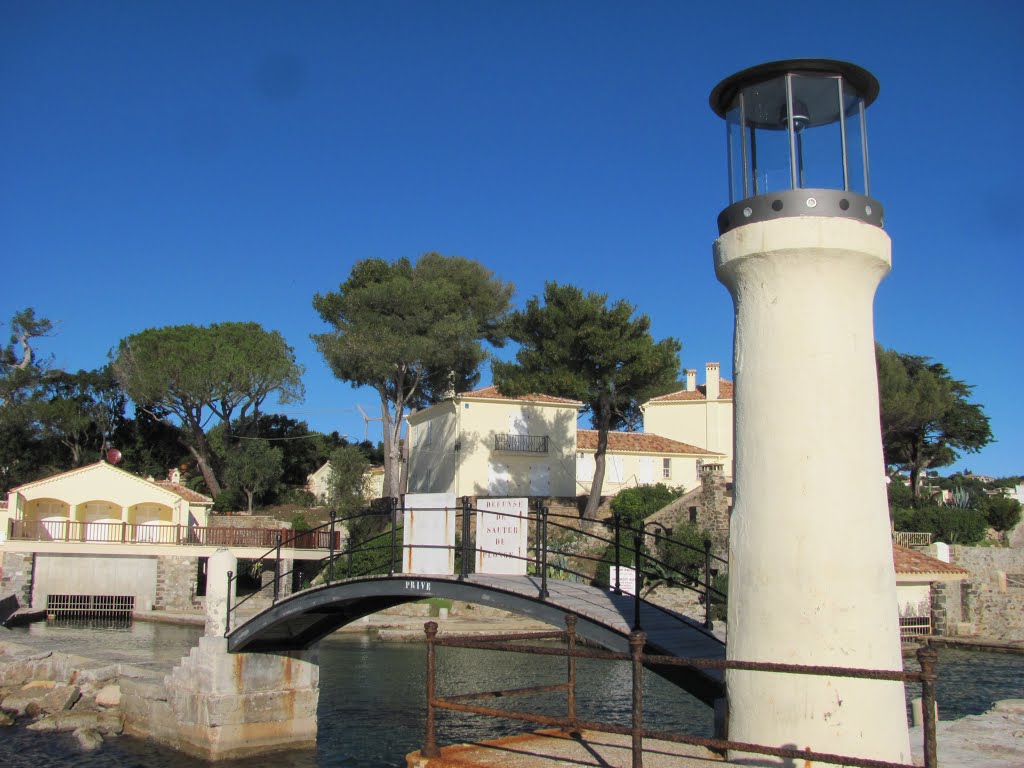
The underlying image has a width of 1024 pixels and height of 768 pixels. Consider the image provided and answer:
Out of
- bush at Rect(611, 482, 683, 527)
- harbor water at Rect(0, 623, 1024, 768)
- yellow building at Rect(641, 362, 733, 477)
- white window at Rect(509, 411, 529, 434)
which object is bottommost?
harbor water at Rect(0, 623, 1024, 768)

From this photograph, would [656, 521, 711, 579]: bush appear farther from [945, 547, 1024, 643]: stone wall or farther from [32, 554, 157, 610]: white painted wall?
[32, 554, 157, 610]: white painted wall

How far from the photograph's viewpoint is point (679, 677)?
850 centimetres

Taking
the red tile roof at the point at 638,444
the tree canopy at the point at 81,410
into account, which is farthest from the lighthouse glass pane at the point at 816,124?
the tree canopy at the point at 81,410

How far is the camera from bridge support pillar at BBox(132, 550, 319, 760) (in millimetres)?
14758

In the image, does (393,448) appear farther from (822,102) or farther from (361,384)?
(822,102)

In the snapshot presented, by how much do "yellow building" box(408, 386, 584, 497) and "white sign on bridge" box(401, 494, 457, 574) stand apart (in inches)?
1091

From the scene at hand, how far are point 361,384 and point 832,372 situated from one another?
3647 cm

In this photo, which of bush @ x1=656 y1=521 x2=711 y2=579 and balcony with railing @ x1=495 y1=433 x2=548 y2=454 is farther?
balcony with railing @ x1=495 y1=433 x2=548 y2=454

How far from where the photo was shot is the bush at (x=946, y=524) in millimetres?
37091

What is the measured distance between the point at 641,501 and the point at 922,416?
1450 centimetres

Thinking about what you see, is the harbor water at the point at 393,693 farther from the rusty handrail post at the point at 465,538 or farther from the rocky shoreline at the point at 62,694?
the rusty handrail post at the point at 465,538

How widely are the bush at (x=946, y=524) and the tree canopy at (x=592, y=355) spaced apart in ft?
36.2

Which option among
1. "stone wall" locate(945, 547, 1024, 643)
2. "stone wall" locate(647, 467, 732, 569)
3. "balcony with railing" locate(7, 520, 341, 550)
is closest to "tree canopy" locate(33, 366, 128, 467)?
"balcony with railing" locate(7, 520, 341, 550)

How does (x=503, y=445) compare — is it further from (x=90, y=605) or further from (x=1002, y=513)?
(x=1002, y=513)
